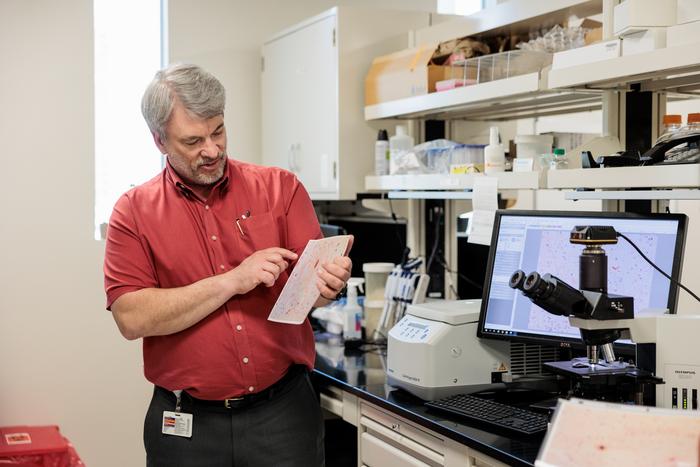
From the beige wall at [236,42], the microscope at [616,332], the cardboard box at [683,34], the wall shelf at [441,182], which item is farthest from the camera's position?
the beige wall at [236,42]

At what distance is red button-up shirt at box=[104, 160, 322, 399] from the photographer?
209cm

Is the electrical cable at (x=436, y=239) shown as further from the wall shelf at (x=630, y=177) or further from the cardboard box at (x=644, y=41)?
the cardboard box at (x=644, y=41)

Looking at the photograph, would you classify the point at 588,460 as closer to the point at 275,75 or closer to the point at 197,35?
the point at 275,75

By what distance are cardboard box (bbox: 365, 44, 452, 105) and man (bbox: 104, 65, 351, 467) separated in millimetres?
932

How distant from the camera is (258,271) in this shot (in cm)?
202

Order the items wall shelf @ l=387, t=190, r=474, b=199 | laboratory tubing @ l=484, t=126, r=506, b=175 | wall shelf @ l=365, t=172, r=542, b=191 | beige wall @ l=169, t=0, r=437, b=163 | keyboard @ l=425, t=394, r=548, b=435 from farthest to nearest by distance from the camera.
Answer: beige wall @ l=169, t=0, r=437, b=163
wall shelf @ l=387, t=190, r=474, b=199
laboratory tubing @ l=484, t=126, r=506, b=175
wall shelf @ l=365, t=172, r=542, b=191
keyboard @ l=425, t=394, r=548, b=435

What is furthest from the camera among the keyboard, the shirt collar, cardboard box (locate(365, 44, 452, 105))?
cardboard box (locate(365, 44, 452, 105))

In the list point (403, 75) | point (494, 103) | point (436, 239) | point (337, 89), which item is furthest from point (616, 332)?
point (337, 89)

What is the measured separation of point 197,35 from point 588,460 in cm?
312

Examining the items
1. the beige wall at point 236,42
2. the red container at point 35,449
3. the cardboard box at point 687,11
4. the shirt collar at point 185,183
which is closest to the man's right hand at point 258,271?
the shirt collar at point 185,183

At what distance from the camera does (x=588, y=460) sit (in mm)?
1206

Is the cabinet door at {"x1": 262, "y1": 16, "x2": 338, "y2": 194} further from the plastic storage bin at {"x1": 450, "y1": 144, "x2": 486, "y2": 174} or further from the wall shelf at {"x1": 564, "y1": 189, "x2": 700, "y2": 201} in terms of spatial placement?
the wall shelf at {"x1": 564, "y1": 189, "x2": 700, "y2": 201}

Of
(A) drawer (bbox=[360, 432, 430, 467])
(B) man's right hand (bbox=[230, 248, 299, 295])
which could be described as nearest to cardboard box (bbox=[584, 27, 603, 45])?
(B) man's right hand (bbox=[230, 248, 299, 295])

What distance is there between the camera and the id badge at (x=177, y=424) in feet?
6.91
